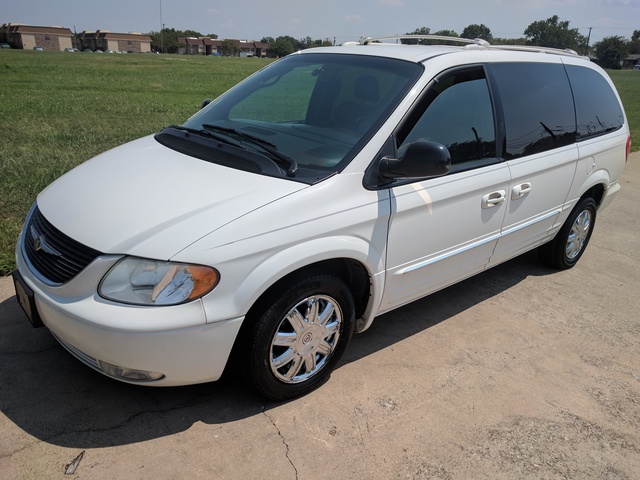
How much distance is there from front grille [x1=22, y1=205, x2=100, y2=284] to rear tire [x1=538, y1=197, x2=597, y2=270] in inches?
156

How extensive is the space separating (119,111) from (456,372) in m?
11.7

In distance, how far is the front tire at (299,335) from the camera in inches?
106

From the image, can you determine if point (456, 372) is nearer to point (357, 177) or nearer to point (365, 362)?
point (365, 362)

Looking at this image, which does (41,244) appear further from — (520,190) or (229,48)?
(229,48)

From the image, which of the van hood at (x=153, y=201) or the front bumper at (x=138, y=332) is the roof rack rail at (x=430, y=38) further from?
the front bumper at (x=138, y=332)

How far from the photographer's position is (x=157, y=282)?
2.43 m

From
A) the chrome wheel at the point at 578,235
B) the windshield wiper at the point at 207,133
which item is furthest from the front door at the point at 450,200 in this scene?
the chrome wheel at the point at 578,235

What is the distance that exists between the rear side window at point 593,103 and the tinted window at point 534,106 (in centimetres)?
15

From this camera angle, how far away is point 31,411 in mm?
2760

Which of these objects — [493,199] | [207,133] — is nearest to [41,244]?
[207,133]

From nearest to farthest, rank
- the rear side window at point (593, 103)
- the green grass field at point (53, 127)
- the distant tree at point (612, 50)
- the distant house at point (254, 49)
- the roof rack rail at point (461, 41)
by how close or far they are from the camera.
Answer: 1. the roof rack rail at point (461, 41)
2. the rear side window at point (593, 103)
3. the green grass field at point (53, 127)
4. the distant tree at point (612, 50)
5. the distant house at point (254, 49)

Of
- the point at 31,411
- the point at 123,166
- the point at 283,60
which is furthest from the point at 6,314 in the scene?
the point at 283,60

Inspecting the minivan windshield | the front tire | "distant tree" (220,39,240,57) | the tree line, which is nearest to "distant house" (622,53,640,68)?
the tree line

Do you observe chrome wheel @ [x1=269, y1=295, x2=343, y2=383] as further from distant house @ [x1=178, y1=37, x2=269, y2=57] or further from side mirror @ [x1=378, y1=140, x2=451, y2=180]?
distant house @ [x1=178, y1=37, x2=269, y2=57]
